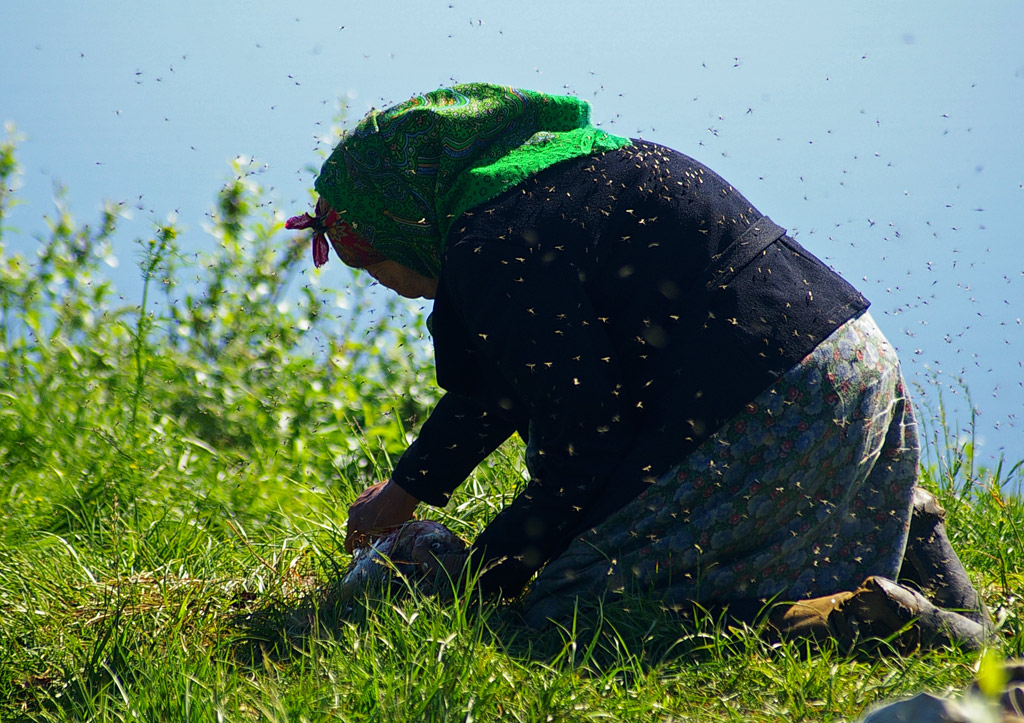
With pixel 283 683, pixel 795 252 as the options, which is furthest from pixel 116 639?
pixel 795 252

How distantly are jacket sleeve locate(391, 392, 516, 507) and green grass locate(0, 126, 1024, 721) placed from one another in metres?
0.35

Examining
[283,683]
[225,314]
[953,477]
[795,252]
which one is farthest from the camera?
[225,314]

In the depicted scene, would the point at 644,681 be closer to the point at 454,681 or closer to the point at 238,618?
the point at 454,681

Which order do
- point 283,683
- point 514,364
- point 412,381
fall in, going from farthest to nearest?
point 412,381
point 514,364
point 283,683

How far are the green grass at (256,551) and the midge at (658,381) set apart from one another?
5.7 inches

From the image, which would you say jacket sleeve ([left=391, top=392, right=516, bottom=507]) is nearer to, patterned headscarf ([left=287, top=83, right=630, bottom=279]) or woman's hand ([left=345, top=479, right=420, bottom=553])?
woman's hand ([left=345, top=479, right=420, bottom=553])

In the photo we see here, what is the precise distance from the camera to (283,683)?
2.08 meters

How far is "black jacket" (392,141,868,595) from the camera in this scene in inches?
87.7

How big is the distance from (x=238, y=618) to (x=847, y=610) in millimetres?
1580

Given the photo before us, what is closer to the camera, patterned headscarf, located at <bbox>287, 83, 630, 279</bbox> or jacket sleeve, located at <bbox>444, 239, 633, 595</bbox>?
jacket sleeve, located at <bbox>444, 239, 633, 595</bbox>

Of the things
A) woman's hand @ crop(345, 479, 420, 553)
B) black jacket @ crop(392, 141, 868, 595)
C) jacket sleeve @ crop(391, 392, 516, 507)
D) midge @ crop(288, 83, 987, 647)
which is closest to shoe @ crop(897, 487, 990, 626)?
midge @ crop(288, 83, 987, 647)

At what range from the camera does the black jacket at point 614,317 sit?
7.31 ft

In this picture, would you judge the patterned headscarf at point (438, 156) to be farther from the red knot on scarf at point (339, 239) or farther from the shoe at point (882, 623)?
the shoe at point (882, 623)

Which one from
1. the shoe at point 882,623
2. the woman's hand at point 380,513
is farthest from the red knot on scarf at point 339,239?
the shoe at point 882,623
